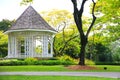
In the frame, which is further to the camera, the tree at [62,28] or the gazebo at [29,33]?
the tree at [62,28]

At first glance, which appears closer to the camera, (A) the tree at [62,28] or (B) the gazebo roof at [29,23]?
(B) the gazebo roof at [29,23]

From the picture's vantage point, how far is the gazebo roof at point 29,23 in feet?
138

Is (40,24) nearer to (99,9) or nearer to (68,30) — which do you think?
(99,9)

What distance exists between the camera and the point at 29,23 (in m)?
42.9

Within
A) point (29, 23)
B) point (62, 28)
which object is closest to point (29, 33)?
point (29, 23)

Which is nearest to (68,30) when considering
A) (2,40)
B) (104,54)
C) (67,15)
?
(67,15)

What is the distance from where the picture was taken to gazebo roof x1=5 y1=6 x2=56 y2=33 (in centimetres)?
4209

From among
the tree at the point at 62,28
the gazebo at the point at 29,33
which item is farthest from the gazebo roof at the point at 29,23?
the tree at the point at 62,28

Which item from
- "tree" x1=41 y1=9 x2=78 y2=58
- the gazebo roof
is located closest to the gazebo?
the gazebo roof

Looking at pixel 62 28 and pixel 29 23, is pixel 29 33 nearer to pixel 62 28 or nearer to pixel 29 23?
pixel 29 23

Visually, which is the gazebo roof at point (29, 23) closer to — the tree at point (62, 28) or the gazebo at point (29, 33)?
the gazebo at point (29, 33)

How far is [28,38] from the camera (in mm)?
42531

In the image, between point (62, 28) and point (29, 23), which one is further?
point (62, 28)

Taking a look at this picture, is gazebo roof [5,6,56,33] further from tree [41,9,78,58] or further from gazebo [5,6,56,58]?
tree [41,9,78,58]
